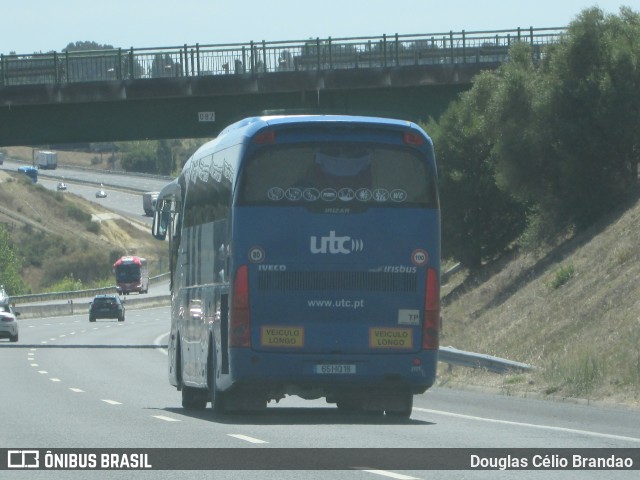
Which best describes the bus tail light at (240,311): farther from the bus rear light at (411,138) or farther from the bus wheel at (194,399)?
the bus wheel at (194,399)

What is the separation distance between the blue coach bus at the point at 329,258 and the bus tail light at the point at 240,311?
0.04 ft

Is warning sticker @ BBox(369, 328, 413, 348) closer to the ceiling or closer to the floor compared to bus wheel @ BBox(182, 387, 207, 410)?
closer to the ceiling

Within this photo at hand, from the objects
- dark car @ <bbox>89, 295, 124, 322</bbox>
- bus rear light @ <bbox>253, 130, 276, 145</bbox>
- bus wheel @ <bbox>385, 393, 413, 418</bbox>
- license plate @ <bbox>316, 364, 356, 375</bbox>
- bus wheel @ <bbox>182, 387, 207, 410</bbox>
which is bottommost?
dark car @ <bbox>89, 295, 124, 322</bbox>

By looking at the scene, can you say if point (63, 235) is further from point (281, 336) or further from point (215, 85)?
point (281, 336)

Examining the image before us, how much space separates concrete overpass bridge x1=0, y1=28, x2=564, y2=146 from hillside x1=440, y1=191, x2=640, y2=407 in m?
6.52

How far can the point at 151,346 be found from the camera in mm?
48219

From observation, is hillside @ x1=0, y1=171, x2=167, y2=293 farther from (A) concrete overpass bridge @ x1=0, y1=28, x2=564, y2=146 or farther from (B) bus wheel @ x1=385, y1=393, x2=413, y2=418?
(B) bus wheel @ x1=385, y1=393, x2=413, y2=418

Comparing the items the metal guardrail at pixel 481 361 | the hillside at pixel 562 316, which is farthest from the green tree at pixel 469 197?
the metal guardrail at pixel 481 361

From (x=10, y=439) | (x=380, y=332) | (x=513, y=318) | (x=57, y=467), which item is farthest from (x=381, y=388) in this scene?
(x=513, y=318)

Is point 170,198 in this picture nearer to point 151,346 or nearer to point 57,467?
point 57,467

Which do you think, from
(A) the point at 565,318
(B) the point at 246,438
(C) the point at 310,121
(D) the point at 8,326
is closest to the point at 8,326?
(D) the point at 8,326

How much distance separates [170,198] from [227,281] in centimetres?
569

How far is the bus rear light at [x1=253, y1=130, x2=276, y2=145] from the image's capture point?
17.5 metres
